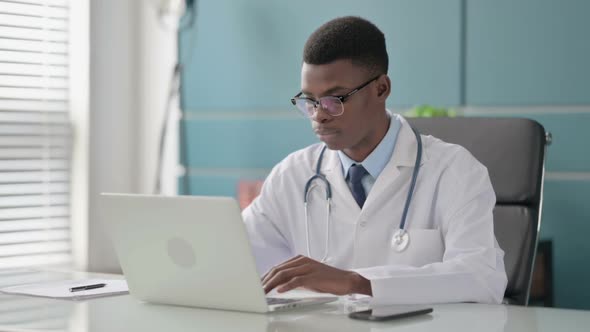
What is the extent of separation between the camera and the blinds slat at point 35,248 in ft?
13.3

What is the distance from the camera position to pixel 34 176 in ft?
13.6

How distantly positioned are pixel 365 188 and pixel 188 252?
68cm

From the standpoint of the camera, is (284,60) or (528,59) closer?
(528,59)

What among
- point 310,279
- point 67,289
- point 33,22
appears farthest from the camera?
point 33,22

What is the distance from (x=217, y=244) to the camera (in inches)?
63.2

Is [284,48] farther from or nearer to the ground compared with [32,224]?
farther from the ground

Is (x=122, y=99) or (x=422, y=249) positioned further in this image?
(x=122, y=99)

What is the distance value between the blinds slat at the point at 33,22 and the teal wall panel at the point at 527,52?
69.7 inches

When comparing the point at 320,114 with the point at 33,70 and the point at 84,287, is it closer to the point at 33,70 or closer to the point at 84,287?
the point at 84,287

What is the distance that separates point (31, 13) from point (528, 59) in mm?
2062

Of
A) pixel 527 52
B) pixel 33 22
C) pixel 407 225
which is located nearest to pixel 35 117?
pixel 33 22

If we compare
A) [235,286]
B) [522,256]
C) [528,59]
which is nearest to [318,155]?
[522,256]

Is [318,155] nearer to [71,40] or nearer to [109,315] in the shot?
[109,315]

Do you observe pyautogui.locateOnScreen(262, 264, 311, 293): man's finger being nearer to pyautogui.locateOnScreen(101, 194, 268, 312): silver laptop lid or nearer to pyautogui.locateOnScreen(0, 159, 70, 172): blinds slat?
pyautogui.locateOnScreen(101, 194, 268, 312): silver laptop lid
